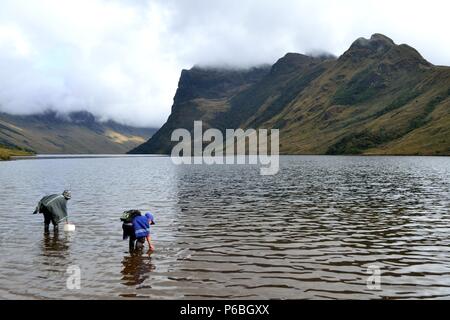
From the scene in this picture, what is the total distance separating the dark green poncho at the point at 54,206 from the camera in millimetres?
28297

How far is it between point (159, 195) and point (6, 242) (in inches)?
1216

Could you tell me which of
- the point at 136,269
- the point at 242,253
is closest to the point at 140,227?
the point at 136,269

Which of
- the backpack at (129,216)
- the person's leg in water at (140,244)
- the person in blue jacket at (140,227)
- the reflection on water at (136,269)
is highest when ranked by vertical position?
the backpack at (129,216)

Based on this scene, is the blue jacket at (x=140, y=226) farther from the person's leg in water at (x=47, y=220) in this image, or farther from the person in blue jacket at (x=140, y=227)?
the person's leg in water at (x=47, y=220)

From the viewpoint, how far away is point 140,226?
2333 cm

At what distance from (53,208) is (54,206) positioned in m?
0.14

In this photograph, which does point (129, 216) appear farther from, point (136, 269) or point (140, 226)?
point (136, 269)

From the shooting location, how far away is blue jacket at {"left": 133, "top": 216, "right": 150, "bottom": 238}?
23.1 m

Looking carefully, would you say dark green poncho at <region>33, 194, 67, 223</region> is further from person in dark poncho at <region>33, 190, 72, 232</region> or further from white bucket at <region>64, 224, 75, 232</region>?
white bucket at <region>64, 224, 75, 232</region>

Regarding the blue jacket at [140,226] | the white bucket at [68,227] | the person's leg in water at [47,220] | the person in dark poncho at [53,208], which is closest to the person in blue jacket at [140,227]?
the blue jacket at [140,226]

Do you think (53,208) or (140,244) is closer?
(140,244)

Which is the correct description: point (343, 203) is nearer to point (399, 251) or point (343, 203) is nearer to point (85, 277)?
point (399, 251)

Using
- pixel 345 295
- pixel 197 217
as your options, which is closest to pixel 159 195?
pixel 197 217
